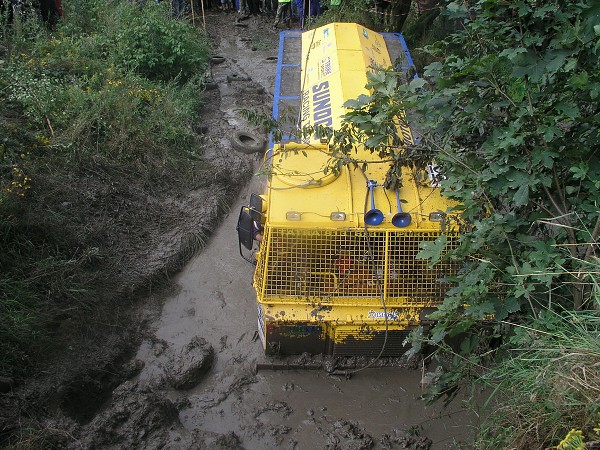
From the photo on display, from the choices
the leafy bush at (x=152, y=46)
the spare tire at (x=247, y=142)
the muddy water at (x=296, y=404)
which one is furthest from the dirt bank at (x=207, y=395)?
the leafy bush at (x=152, y=46)

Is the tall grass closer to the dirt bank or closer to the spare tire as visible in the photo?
the dirt bank

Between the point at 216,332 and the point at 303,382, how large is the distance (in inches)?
48.3

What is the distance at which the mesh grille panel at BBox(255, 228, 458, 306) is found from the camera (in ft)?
15.7

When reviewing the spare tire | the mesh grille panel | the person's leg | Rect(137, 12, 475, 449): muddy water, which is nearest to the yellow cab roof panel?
the mesh grille panel

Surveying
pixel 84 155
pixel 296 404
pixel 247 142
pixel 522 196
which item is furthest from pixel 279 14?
pixel 522 196

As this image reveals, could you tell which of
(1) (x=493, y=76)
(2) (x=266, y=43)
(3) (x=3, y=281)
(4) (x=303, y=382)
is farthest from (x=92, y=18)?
(1) (x=493, y=76)

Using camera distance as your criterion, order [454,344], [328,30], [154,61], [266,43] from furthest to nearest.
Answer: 1. [266,43]
2. [154,61]
3. [328,30]
4. [454,344]

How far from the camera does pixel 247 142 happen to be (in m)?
9.12

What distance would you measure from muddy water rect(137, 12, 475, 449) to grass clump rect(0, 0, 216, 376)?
37.5 inches

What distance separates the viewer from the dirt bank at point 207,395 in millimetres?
4797

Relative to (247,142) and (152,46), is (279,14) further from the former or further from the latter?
(247,142)

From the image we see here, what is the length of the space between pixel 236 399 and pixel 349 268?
1.69 metres

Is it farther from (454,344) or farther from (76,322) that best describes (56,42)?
(454,344)

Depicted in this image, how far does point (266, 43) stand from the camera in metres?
13.3
